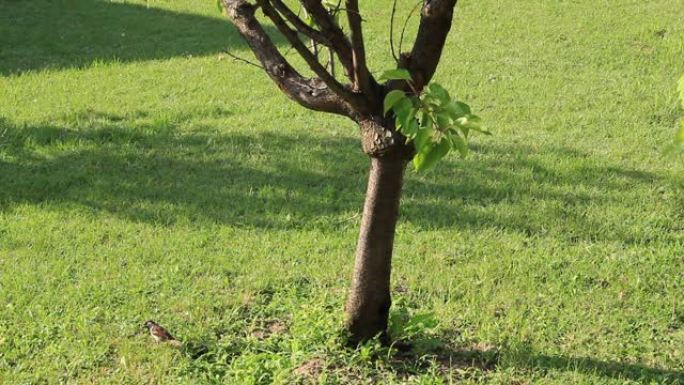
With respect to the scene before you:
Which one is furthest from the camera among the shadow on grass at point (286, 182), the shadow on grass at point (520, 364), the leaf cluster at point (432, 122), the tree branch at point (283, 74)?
the shadow on grass at point (286, 182)

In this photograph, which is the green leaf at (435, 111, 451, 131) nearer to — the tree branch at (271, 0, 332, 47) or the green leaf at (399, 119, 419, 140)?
the green leaf at (399, 119, 419, 140)

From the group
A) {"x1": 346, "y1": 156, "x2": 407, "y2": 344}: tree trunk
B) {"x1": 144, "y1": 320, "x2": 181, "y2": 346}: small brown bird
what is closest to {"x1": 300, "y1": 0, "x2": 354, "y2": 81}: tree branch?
{"x1": 346, "y1": 156, "x2": 407, "y2": 344}: tree trunk

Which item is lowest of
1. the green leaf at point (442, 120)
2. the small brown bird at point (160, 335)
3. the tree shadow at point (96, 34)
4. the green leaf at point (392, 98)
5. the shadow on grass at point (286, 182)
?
the small brown bird at point (160, 335)

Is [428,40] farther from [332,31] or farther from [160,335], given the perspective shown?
[160,335]

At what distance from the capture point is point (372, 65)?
868cm

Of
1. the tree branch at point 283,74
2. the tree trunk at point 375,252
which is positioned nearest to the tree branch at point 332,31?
the tree branch at point 283,74

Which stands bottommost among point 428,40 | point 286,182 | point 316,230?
point 316,230

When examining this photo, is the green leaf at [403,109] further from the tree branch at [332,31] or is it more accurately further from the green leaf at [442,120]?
the tree branch at [332,31]

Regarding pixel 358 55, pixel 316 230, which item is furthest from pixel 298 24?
pixel 316 230

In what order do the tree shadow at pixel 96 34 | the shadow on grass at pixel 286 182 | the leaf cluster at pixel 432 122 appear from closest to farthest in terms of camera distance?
the leaf cluster at pixel 432 122 < the shadow on grass at pixel 286 182 < the tree shadow at pixel 96 34

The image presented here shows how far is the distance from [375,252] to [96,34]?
810 cm

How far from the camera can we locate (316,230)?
4984 millimetres

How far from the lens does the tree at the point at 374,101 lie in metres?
2.73

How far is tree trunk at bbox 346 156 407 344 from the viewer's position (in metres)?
3.36
